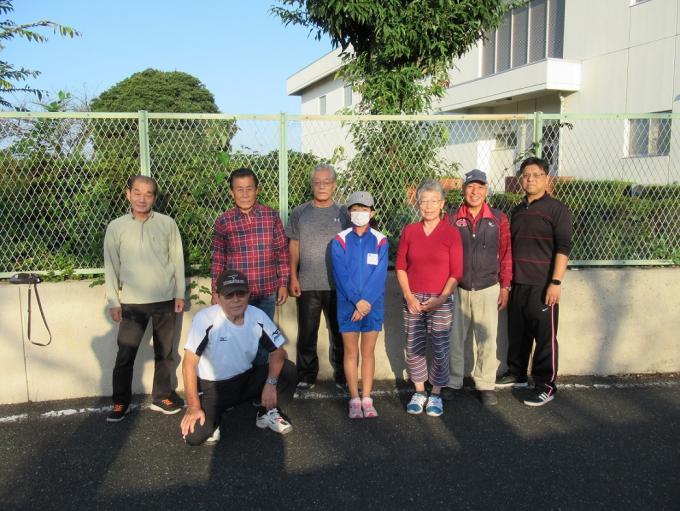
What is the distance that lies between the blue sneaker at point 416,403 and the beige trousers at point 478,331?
0.30 meters

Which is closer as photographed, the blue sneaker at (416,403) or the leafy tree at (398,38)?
the blue sneaker at (416,403)

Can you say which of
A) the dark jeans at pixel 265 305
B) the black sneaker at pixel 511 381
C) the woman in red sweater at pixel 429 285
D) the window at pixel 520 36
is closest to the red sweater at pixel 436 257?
the woman in red sweater at pixel 429 285

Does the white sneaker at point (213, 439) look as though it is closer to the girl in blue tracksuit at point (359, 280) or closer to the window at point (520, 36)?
the girl in blue tracksuit at point (359, 280)

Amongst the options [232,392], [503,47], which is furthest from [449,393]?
[503,47]

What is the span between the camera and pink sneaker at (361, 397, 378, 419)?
4.17m

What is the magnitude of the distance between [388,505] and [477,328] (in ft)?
6.07

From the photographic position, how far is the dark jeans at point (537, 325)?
4469 mm

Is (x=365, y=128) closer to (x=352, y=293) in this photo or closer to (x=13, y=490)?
(x=352, y=293)

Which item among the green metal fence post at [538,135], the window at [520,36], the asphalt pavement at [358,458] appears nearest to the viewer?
the asphalt pavement at [358,458]

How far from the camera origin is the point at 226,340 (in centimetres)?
368

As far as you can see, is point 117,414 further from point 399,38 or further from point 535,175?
point 399,38

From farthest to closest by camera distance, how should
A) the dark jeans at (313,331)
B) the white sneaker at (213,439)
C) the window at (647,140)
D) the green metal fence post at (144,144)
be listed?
the window at (647,140) → the green metal fence post at (144,144) → the dark jeans at (313,331) → the white sneaker at (213,439)

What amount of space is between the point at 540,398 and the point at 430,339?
1030 mm

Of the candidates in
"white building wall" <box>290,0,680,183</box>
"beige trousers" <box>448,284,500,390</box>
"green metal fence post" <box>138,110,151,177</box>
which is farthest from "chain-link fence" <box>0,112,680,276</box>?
"white building wall" <box>290,0,680,183</box>
